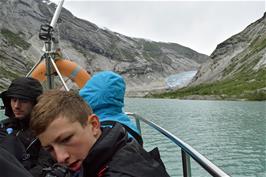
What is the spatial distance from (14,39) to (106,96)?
17000 centimetres

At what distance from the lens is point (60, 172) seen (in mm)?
2564

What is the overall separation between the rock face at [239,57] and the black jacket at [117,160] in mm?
100328

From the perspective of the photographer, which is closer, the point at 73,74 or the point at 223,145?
the point at 73,74

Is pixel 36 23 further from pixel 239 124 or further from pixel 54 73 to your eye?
pixel 54 73

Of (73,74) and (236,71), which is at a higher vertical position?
(73,74)

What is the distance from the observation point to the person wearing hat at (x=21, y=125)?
3678mm

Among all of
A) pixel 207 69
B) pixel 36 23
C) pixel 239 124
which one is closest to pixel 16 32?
pixel 36 23

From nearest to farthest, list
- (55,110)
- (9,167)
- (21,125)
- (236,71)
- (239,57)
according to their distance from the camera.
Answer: (9,167), (55,110), (21,125), (236,71), (239,57)

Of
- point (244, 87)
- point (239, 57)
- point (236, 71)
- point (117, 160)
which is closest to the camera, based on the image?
point (117, 160)

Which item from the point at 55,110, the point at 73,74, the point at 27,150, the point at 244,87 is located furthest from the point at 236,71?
the point at 55,110

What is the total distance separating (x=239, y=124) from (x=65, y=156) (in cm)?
3084

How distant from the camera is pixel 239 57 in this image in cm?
12469

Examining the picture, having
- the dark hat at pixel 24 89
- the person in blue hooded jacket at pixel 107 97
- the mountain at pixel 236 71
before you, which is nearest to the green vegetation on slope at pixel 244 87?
the mountain at pixel 236 71

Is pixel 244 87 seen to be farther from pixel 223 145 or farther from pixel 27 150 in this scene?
pixel 27 150
